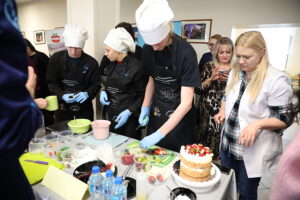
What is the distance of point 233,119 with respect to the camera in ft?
4.85

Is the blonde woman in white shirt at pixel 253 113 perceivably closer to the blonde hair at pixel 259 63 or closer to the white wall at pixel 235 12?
the blonde hair at pixel 259 63

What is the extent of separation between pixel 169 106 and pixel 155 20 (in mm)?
650

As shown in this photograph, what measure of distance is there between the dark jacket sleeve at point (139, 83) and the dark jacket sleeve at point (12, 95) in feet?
4.71

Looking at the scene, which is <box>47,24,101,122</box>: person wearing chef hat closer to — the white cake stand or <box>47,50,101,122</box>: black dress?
<box>47,50,101,122</box>: black dress

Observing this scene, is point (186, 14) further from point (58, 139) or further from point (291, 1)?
point (58, 139)

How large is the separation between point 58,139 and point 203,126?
1.65 m

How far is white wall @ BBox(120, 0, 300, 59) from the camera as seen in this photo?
3301mm

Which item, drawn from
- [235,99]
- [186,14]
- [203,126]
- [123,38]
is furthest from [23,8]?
[235,99]

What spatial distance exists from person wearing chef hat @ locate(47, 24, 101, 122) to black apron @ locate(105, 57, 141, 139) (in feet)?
1.01

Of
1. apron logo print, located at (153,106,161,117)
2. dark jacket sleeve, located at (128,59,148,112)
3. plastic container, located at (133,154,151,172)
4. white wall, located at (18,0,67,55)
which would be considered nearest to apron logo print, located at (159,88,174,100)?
apron logo print, located at (153,106,161,117)

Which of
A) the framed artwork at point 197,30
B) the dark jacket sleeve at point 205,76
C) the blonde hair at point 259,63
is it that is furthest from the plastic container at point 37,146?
the framed artwork at point 197,30

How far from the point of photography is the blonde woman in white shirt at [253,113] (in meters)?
1.29

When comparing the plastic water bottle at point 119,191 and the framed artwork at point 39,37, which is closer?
the plastic water bottle at point 119,191

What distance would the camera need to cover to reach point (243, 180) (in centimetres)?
150
